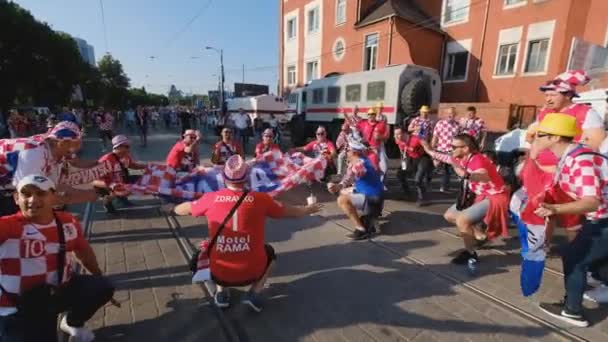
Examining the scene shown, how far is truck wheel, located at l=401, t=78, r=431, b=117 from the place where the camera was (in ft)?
41.2

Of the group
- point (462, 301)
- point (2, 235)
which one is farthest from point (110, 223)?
point (462, 301)

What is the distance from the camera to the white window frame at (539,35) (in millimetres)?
14323

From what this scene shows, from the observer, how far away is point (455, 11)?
59.1 feet

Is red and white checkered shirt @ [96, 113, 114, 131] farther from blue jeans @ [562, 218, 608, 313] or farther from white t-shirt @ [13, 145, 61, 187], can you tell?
blue jeans @ [562, 218, 608, 313]

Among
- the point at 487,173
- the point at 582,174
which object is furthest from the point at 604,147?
the point at 582,174

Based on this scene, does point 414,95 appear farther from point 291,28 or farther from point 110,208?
point 291,28

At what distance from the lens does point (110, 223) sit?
5117mm

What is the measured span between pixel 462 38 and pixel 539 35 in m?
4.00

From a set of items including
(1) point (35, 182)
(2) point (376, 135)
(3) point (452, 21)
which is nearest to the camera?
(1) point (35, 182)

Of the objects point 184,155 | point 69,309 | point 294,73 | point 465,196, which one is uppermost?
point 294,73

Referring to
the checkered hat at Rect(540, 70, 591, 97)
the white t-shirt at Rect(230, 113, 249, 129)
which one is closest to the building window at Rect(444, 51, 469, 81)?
the white t-shirt at Rect(230, 113, 249, 129)

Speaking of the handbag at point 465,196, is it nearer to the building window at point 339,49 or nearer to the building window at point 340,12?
the building window at point 339,49

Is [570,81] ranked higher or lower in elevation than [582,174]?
higher

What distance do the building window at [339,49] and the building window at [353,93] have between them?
831cm
